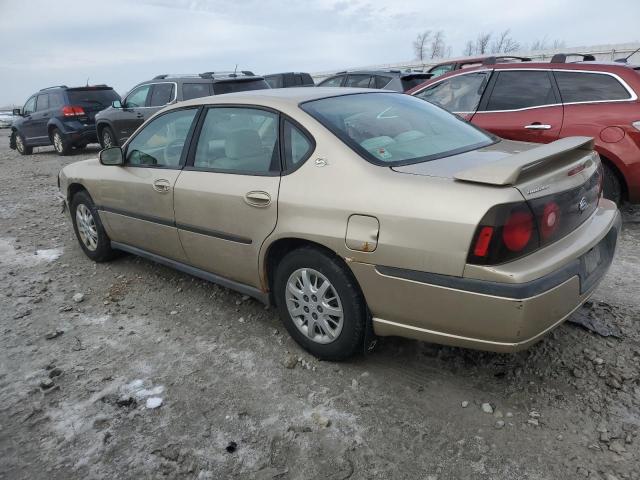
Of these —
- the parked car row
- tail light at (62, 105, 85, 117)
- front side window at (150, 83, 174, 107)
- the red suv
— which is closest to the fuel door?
the parked car row

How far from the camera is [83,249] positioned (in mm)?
4965

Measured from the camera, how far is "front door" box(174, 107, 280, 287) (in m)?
2.96

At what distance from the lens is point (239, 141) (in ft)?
10.7

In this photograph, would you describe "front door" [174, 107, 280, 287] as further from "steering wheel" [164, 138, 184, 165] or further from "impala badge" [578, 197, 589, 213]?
"impala badge" [578, 197, 589, 213]

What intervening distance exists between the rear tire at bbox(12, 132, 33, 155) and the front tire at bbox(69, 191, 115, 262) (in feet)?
37.9

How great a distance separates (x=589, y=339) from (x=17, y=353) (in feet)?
11.7

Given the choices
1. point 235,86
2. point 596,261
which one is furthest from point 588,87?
point 235,86

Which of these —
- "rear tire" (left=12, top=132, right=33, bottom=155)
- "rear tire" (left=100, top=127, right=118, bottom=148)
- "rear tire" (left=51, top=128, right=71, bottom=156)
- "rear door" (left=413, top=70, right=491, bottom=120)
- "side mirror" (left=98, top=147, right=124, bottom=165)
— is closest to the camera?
"side mirror" (left=98, top=147, right=124, bottom=165)

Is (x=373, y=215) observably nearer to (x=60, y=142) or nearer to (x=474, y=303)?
(x=474, y=303)

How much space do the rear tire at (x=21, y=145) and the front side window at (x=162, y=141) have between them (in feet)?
41.5

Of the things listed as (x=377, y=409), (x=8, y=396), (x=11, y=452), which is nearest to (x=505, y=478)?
(x=377, y=409)

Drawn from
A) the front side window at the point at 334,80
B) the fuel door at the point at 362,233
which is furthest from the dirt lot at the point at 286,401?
the front side window at the point at 334,80

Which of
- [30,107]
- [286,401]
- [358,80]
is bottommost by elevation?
[286,401]

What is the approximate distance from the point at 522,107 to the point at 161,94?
7.49 metres
